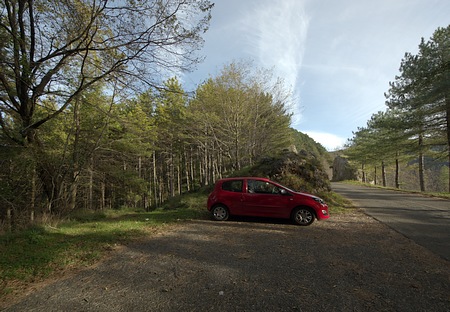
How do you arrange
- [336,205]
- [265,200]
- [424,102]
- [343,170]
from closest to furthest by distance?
[265,200] < [336,205] < [424,102] < [343,170]

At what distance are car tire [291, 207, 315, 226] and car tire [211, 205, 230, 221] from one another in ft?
7.54

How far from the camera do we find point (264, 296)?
10.4 feet

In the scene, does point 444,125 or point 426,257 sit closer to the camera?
point 426,257

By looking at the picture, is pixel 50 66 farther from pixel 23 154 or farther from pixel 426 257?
pixel 426 257

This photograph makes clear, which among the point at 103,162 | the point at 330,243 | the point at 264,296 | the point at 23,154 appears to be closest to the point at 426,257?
the point at 330,243

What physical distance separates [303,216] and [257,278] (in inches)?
179

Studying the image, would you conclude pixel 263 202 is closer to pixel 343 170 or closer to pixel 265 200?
pixel 265 200

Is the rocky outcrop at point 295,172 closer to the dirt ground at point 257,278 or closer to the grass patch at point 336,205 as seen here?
the grass patch at point 336,205

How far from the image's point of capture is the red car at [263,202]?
775cm

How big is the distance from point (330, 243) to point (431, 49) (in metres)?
16.4

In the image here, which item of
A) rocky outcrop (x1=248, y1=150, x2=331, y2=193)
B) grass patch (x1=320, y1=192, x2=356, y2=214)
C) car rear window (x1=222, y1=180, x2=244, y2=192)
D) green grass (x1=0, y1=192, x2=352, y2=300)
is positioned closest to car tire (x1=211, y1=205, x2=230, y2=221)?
car rear window (x1=222, y1=180, x2=244, y2=192)

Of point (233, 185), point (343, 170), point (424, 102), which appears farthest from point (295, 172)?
point (343, 170)

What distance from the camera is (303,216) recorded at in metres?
7.78

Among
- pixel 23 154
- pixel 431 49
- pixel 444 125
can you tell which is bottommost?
pixel 23 154
